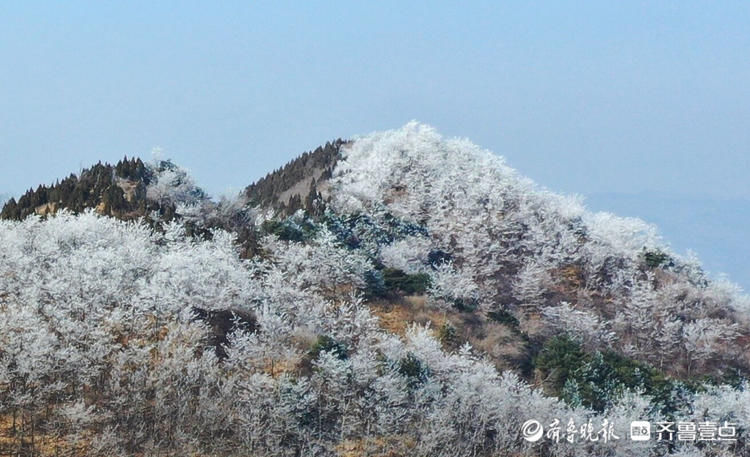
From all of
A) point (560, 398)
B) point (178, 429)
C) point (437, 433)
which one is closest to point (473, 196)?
point (560, 398)

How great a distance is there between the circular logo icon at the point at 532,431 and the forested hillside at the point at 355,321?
0.39m

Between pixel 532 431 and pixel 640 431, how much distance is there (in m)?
6.01

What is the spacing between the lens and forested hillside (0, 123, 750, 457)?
43031 mm

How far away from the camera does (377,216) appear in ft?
240

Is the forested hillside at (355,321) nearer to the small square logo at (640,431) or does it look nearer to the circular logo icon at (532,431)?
the circular logo icon at (532,431)

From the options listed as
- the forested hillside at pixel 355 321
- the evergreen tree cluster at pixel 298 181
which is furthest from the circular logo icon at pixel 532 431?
the evergreen tree cluster at pixel 298 181

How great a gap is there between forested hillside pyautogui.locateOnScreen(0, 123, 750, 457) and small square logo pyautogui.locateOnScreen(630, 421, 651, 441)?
0.55 meters

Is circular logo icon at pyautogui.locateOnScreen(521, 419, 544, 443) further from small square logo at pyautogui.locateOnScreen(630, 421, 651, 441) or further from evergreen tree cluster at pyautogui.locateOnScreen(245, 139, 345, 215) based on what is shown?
evergreen tree cluster at pyautogui.locateOnScreen(245, 139, 345, 215)

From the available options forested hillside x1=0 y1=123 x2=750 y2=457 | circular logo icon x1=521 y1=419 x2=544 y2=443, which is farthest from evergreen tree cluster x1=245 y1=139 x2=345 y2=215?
circular logo icon x1=521 y1=419 x2=544 y2=443

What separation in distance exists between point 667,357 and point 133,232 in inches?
1426

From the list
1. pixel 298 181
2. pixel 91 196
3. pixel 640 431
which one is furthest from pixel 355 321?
pixel 298 181

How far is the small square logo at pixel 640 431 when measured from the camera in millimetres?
47625

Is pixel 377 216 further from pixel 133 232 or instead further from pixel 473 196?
pixel 133 232

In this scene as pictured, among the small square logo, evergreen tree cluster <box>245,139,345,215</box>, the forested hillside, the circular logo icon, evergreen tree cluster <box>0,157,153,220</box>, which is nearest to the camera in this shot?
the forested hillside
